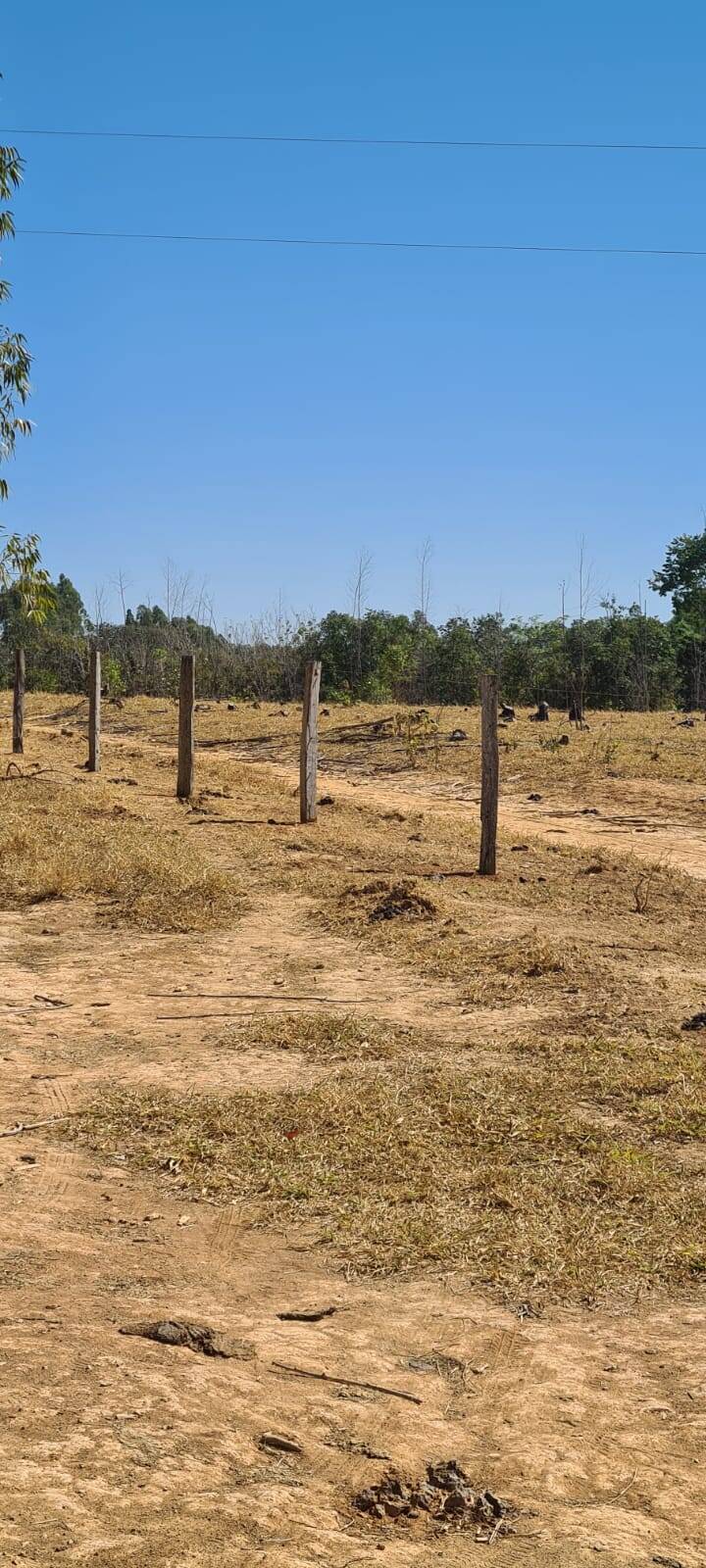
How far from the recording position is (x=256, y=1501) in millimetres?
3076

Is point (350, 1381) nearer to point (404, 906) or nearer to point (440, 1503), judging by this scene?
point (440, 1503)

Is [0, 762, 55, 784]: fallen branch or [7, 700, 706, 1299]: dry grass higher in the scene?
[0, 762, 55, 784]: fallen branch

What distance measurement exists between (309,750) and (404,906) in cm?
419

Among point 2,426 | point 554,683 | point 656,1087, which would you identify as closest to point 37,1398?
point 656,1087

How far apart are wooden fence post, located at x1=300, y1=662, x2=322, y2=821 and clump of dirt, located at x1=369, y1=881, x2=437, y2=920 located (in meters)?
3.73

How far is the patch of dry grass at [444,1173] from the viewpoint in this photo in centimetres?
464

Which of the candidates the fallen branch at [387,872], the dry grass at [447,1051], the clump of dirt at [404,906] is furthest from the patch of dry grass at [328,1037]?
the fallen branch at [387,872]

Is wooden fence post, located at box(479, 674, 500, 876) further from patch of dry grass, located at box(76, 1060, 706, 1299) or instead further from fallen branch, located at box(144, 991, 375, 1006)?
patch of dry grass, located at box(76, 1060, 706, 1299)

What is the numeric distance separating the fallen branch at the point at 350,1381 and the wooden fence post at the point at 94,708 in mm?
14399

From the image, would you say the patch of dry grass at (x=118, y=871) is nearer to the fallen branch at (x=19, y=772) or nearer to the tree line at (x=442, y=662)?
the fallen branch at (x=19, y=772)

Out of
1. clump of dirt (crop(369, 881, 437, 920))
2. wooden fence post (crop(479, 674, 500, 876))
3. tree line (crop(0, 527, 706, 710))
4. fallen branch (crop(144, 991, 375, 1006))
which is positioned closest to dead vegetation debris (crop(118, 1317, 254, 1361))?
fallen branch (crop(144, 991, 375, 1006))

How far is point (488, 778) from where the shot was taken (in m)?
12.0

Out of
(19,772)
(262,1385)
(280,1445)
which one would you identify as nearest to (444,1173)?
(262,1385)

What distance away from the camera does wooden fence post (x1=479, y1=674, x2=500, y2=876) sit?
11828 millimetres
